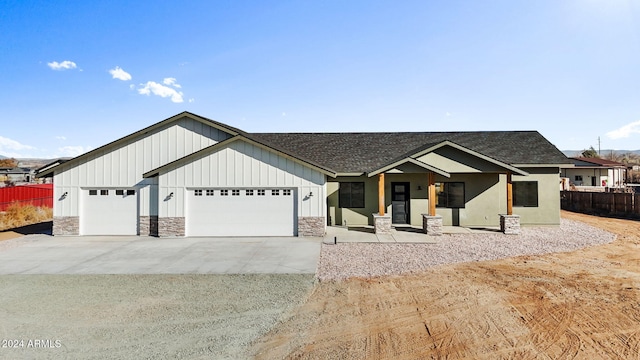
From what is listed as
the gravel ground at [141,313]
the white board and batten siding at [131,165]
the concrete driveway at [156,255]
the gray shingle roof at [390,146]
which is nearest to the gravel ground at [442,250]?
the concrete driveway at [156,255]

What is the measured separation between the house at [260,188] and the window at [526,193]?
0.05 metres

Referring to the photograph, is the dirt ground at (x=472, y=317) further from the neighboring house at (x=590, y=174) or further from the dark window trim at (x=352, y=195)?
the neighboring house at (x=590, y=174)

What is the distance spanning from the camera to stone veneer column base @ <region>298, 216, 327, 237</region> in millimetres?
13859

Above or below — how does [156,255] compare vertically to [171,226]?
below

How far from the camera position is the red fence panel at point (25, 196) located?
20469 mm

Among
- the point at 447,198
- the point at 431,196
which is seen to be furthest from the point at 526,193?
the point at 431,196

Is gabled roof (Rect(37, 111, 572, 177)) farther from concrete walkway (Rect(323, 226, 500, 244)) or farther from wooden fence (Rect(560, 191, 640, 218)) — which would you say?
wooden fence (Rect(560, 191, 640, 218))

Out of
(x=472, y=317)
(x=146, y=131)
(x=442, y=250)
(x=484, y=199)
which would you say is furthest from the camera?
(x=484, y=199)

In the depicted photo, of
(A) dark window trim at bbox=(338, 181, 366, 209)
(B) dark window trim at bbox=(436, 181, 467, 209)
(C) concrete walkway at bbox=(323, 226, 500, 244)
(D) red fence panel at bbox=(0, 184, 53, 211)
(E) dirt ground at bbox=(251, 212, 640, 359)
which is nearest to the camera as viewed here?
(E) dirt ground at bbox=(251, 212, 640, 359)

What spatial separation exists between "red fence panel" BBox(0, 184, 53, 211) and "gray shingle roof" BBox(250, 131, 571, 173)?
17229 millimetres

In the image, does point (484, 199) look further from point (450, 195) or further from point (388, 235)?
point (388, 235)

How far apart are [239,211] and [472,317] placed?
10.7 meters

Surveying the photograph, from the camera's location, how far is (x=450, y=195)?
53.1 ft

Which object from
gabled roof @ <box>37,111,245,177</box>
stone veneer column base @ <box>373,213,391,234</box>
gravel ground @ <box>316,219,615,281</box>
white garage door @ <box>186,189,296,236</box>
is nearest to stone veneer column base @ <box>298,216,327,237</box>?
white garage door @ <box>186,189,296,236</box>
